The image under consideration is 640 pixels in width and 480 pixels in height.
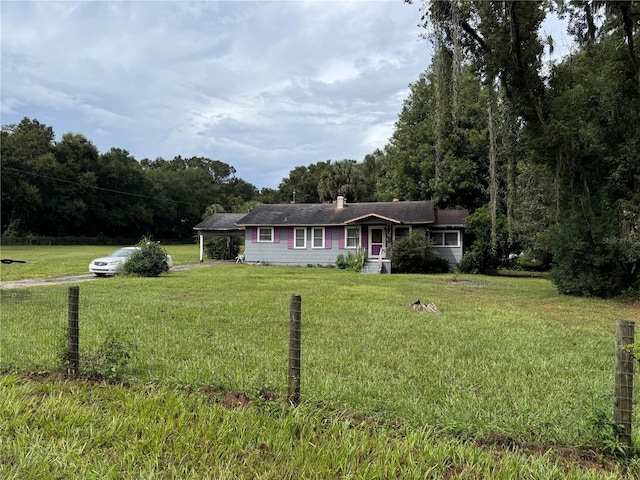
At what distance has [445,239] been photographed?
2322cm

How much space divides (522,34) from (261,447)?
11962mm

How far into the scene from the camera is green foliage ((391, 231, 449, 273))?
2106 centimetres

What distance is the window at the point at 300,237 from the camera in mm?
24719

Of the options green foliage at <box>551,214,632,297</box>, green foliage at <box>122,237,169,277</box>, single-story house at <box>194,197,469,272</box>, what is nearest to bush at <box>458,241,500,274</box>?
single-story house at <box>194,197,469,272</box>

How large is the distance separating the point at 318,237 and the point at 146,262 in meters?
10.7

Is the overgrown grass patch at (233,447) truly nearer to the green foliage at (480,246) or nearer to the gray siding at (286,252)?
the green foliage at (480,246)

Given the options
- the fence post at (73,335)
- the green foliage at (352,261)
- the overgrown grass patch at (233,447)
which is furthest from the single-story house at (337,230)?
the overgrown grass patch at (233,447)

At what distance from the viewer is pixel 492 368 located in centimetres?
489

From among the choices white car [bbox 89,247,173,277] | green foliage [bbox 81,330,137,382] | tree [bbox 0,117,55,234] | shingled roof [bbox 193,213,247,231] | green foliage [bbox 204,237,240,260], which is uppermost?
tree [bbox 0,117,55,234]

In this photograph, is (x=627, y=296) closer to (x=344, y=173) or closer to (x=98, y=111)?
(x=98, y=111)

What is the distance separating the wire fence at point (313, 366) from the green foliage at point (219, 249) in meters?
22.1

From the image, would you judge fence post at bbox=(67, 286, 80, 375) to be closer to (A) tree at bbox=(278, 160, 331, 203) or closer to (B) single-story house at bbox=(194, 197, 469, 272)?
(B) single-story house at bbox=(194, 197, 469, 272)

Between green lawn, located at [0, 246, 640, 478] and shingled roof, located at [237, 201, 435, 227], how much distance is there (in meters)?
15.5

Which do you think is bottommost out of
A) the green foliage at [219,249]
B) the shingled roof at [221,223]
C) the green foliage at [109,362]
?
the green foliage at [109,362]
